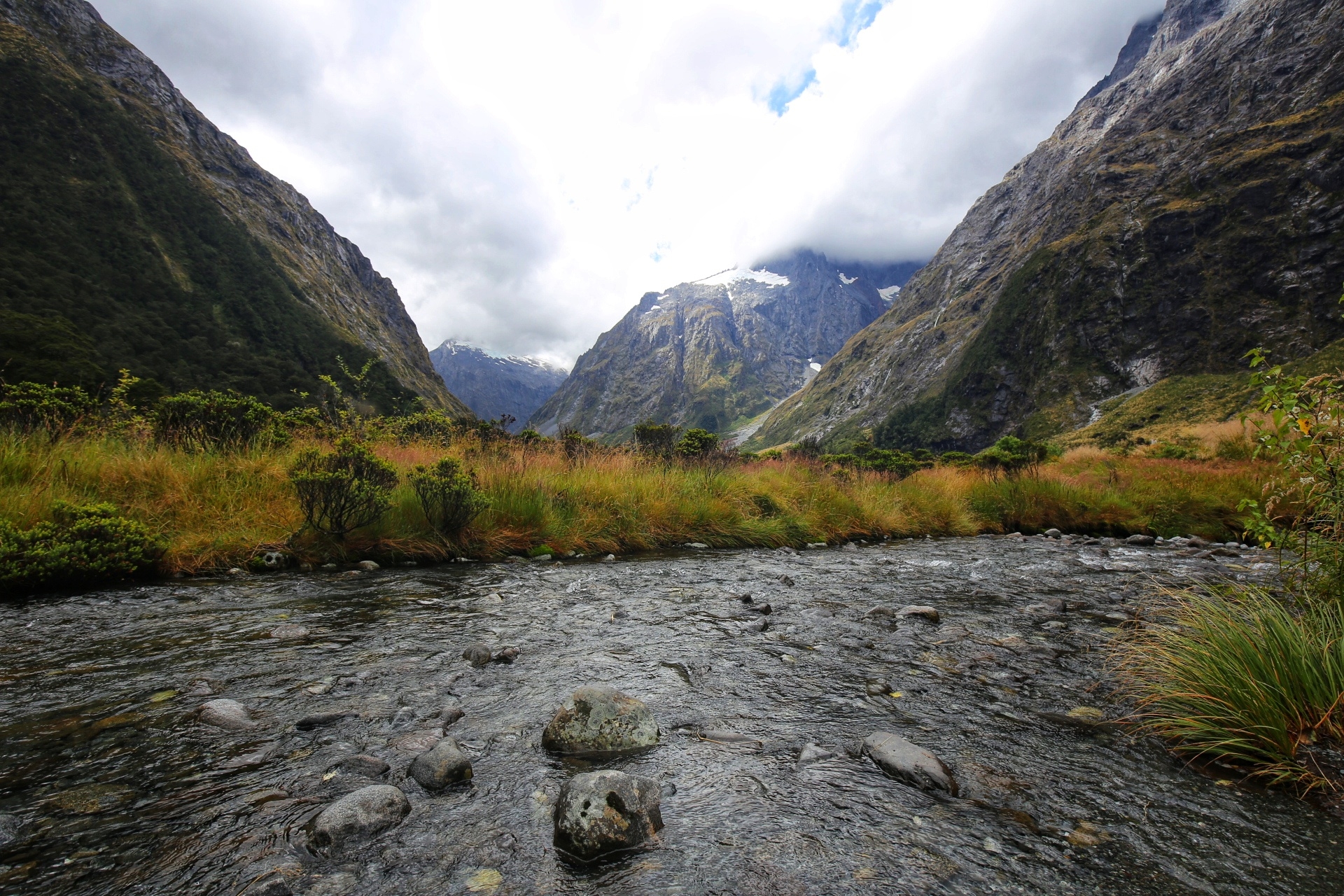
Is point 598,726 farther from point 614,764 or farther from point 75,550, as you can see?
point 75,550

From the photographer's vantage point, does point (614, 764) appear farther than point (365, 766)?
Yes

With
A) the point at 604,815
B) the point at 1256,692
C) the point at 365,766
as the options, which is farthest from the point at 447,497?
the point at 1256,692

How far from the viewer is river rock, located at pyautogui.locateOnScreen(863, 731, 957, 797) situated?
249 centimetres

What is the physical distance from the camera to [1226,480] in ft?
43.9

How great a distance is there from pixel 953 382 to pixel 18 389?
167570 mm

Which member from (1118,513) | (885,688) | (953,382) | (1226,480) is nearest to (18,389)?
(885,688)

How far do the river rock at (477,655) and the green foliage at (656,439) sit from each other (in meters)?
10.3

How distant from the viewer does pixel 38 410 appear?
25.5 ft

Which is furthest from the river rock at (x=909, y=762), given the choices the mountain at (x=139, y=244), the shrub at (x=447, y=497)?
the mountain at (x=139, y=244)

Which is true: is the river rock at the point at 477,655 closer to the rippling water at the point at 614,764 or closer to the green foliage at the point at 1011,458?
the rippling water at the point at 614,764

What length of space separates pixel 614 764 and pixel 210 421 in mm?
10446

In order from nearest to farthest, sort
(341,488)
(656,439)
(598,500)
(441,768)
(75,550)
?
(441,768), (75,550), (341,488), (598,500), (656,439)

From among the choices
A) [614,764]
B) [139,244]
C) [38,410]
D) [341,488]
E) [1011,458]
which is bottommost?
[614,764]

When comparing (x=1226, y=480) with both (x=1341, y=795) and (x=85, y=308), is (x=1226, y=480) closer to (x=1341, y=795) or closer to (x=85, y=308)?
(x=1341, y=795)
